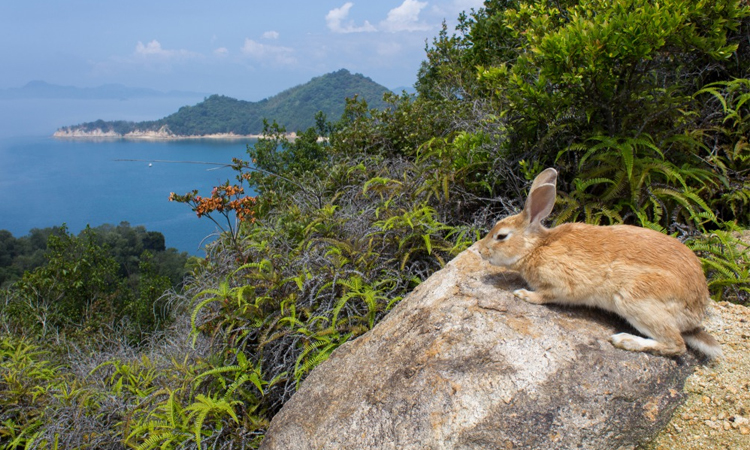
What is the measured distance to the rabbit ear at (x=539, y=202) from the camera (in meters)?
2.77

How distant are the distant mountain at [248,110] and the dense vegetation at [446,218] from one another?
1020 inches

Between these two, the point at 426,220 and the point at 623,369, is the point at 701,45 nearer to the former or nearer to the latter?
the point at 426,220

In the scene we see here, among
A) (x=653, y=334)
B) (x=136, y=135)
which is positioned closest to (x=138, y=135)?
(x=136, y=135)

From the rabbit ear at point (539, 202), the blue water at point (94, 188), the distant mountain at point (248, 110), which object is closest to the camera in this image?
the rabbit ear at point (539, 202)

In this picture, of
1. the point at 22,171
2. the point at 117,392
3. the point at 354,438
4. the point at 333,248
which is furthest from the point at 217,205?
the point at 22,171

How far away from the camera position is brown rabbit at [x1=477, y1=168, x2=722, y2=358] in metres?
2.51

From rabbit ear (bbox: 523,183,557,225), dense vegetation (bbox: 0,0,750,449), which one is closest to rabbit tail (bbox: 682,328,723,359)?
rabbit ear (bbox: 523,183,557,225)

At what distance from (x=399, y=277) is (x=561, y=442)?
7.79 feet

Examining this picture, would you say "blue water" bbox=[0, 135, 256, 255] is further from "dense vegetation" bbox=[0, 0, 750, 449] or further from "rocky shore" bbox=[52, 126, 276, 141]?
"dense vegetation" bbox=[0, 0, 750, 449]

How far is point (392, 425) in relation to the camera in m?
2.54

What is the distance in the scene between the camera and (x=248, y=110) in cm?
4322

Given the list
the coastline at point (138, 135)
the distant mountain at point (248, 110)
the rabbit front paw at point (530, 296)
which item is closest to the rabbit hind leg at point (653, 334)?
the rabbit front paw at point (530, 296)

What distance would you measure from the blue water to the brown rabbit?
2165cm

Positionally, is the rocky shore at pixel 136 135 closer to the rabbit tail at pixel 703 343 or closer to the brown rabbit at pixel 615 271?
the brown rabbit at pixel 615 271
